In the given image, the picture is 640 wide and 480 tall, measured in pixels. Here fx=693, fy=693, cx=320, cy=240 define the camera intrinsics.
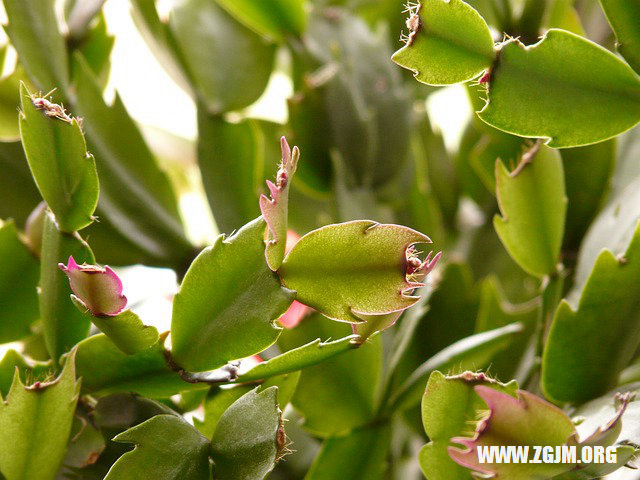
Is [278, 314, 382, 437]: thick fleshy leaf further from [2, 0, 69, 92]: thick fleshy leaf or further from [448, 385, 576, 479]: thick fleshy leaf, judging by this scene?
[2, 0, 69, 92]: thick fleshy leaf

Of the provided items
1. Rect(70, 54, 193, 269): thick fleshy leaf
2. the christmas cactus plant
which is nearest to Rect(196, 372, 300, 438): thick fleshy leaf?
the christmas cactus plant

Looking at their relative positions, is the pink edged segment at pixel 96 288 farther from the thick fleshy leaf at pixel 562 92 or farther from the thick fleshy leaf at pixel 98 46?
the thick fleshy leaf at pixel 98 46

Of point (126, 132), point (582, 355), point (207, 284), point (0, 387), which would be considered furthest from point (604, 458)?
point (126, 132)

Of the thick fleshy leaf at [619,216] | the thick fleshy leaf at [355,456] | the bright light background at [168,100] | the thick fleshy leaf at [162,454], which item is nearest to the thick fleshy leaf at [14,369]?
the thick fleshy leaf at [162,454]

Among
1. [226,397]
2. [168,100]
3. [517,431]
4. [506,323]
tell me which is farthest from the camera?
[168,100]

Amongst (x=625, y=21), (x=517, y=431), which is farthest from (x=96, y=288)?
(x=625, y=21)

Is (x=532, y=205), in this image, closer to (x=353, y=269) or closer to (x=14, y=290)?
(x=353, y=269)

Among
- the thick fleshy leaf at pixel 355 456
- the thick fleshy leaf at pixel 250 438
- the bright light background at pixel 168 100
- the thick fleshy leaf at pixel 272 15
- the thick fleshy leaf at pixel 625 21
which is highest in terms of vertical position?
the thick fleshy leaf at pixel 625 21
